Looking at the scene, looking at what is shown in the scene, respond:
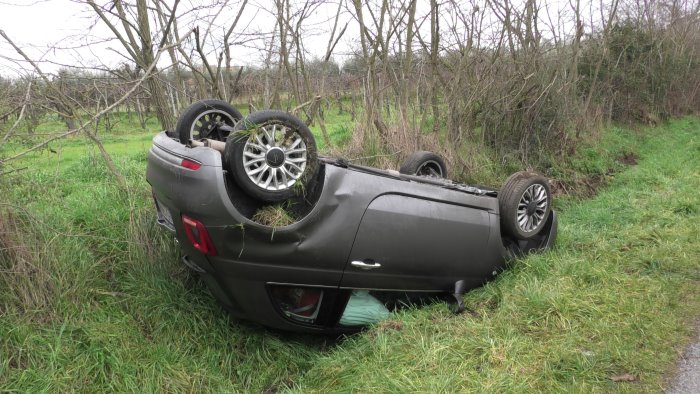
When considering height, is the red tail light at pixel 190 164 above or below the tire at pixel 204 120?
below

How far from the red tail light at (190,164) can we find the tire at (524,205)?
2646mm

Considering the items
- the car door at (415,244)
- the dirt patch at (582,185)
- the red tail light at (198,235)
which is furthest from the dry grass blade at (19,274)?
the dirt patch at (582,185)

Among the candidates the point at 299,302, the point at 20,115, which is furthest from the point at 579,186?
the point at 20,115

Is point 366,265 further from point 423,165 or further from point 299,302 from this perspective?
point 423,165

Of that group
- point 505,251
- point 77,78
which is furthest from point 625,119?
point 77,78

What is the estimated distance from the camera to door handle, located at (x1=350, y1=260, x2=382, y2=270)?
3.21 metres

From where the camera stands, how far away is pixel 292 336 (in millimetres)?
3818

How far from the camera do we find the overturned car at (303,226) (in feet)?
9.30

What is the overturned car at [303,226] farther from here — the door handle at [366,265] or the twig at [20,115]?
the twig at [20,115]

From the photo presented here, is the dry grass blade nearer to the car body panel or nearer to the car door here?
the car body panel

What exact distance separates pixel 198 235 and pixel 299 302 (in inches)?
34.7

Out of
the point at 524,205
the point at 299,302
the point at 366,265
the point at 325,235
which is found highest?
the point at 325,235

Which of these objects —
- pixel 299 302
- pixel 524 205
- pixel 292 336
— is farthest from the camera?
pixel 524 205

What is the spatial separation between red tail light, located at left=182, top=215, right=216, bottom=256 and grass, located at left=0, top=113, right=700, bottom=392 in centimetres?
95
